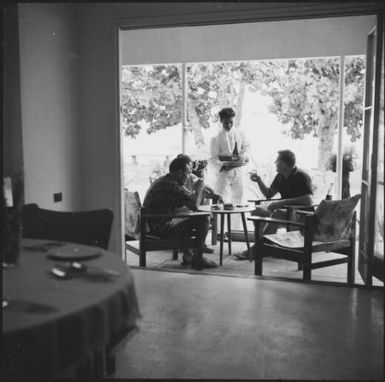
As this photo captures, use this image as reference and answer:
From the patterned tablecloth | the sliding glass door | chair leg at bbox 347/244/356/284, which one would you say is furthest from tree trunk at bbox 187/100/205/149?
chair leg at bbox 347/244/356/284

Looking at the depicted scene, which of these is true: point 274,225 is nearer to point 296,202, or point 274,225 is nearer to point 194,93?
point 296,202

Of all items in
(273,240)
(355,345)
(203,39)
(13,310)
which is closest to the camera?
(13,310)

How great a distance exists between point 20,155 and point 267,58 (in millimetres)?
3875

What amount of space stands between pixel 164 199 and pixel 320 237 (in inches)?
49.1

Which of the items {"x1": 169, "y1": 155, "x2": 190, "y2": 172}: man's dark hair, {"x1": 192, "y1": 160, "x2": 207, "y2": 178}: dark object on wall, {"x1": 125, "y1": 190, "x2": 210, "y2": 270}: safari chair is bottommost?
{"x1": 125, "y1": 190, "x2": 210, "y2": 270}: safari chair

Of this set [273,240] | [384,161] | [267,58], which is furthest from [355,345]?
[267,58]

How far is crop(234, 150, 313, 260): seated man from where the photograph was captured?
4062 millimetres

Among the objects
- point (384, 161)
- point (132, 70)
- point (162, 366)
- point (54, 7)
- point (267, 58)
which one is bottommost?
point (162, 366)

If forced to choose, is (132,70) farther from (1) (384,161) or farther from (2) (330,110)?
(2) (330,110)

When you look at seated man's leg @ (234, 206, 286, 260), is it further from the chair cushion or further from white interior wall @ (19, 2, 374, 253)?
white interior wall @ (19, 2, 374, 253)

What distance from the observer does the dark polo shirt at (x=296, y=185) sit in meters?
4.09

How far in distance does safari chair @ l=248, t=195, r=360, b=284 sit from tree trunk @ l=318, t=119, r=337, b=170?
6.13ft

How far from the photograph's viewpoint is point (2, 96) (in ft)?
5.35

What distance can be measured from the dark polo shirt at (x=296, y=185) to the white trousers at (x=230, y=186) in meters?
0.82
